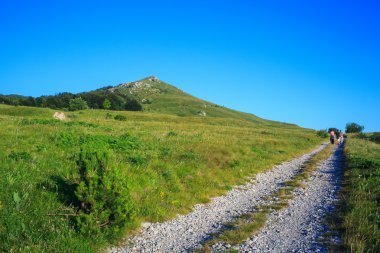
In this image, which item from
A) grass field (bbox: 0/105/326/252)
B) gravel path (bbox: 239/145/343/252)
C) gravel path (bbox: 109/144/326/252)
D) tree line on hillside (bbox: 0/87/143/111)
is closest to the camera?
grass field (bbox: 0/105/326/252)

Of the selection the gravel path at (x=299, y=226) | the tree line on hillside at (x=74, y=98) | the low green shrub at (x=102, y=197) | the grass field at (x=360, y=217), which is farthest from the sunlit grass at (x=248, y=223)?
the tree line on hillside at (x=74, y=98)

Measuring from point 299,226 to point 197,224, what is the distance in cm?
312

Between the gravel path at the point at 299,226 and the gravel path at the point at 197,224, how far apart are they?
2.67 feet

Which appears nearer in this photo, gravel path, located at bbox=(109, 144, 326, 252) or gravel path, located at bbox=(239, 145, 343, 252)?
gravel path, located at bbox=(239, 145, 343, 252)

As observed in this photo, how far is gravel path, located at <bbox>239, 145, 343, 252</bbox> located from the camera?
7.70 m

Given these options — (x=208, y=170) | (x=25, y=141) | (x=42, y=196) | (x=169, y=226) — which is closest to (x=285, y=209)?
(x=169, y=226)

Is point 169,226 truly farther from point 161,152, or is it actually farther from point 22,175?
point 161,152

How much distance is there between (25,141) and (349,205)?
15056 millimetres

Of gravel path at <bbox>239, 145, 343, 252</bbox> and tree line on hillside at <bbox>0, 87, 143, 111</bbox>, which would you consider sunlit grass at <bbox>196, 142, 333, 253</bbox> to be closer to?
gravel path at <bbox>239, 145, 343, 252</bbox>

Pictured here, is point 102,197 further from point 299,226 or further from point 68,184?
point 299,226

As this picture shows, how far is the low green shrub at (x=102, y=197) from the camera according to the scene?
26.2 feet

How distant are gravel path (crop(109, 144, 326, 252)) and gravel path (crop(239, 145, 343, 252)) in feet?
2.67

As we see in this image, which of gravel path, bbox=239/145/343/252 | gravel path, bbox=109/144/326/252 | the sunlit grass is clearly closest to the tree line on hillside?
gravel path, bbox=109/144/326/252

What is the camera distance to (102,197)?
26.7 feet
